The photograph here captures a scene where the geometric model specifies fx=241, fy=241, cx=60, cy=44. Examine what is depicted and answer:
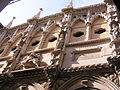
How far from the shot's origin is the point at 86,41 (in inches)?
531

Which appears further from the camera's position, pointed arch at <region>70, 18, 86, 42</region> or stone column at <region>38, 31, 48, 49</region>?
stone column at <region>38, 31, 48, 49</region>

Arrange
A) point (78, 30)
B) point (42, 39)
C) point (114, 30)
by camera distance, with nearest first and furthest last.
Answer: point (114, 30) → point (78, 30) → point (42, 39)

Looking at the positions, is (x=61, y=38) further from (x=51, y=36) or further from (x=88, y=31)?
(x=51, y=36)

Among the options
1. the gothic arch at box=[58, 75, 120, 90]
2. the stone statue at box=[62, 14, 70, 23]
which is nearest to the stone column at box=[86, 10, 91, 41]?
the stone statue at box=[62, 14, 70, 23]

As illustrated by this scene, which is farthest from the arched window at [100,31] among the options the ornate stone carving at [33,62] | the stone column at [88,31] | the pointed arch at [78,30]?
the ornate stone carving at [33,62]

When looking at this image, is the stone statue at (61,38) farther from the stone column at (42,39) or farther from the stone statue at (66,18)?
the stone column at (42,39)

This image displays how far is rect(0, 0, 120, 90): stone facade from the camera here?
36.3 ft

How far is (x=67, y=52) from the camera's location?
13.3 metres

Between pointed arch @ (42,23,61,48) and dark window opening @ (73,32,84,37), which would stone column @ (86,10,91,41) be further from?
pointed arch @ (42,23,61,48)

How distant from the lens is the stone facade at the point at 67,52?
11.1 metres

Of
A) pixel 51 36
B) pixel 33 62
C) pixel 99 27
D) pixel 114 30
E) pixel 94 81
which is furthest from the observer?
pixel 51 36

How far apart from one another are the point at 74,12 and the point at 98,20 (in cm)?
215

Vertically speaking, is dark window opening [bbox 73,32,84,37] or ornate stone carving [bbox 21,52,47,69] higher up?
dark window opening [bbox 73,32,84,37]

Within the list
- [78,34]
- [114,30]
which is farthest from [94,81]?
[78,34]
